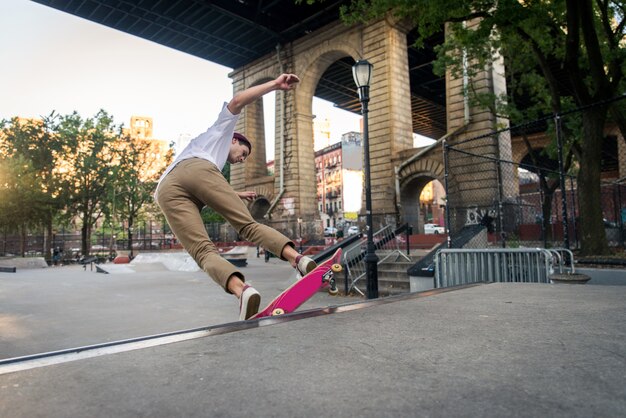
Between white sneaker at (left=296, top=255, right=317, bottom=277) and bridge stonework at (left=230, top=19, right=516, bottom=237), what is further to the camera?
bridge stonework at (left=230, top=19, right=516, bottom=237)

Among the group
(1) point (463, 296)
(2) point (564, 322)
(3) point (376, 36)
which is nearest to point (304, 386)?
(2) point (564, 322)

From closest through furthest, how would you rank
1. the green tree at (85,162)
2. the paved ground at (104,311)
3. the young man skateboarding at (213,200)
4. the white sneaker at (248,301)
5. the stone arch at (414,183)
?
1. the white sneaker at (248,301)
2. the young man skateboarding at (213,200)
3. the paved ground at (104,311)
4. the stone arch at (414,183)
5. the green tree at (85,162)

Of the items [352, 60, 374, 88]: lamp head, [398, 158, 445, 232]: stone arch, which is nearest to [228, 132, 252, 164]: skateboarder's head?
[352, 60, 374, 88]: lamp head

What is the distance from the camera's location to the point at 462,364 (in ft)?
6.04

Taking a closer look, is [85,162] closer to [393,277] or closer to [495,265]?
[393,277]

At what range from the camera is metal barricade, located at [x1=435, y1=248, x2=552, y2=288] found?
597 centimetres

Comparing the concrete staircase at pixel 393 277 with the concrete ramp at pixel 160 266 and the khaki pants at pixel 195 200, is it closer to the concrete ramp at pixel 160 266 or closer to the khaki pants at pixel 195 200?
the khaki pants at pixel 195 200

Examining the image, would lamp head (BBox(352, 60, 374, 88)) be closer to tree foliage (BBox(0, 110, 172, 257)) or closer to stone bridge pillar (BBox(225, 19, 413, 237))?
stone bridge pillar (BBox(225, 19, 413, 237))

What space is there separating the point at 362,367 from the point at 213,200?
1.92 meters

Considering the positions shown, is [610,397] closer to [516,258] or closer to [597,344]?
[597,344]

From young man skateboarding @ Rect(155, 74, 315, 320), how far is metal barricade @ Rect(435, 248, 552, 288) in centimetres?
407

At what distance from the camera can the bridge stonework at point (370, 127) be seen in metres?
19.0

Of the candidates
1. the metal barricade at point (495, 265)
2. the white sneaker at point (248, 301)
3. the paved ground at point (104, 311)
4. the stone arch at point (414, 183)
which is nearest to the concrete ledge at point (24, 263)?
the paved ground at point (104, 311)

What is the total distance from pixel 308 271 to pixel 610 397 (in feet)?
7.65
